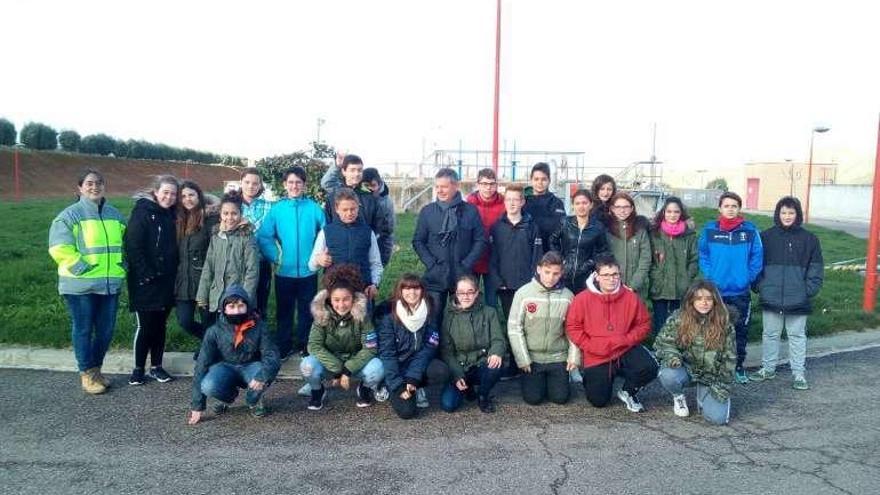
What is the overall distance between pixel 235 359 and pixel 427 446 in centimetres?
171

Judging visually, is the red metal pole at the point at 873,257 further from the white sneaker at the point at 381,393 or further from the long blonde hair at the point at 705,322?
the white sneaker at the point at 381,393

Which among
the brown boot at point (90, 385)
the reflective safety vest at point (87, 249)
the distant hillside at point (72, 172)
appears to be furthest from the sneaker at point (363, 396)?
the distant hillside at point (72, 172)

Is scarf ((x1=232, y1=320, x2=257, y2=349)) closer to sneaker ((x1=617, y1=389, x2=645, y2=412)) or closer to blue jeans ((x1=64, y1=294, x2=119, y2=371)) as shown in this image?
blue jeans ((x1=64, y1=294, x2=119, y2=371))

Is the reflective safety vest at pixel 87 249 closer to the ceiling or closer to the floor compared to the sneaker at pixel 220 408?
closer to the ceiling

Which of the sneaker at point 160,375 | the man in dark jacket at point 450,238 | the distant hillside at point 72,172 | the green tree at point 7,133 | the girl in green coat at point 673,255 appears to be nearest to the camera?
the sneaker at point 160,375

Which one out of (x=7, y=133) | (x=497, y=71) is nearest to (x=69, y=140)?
(x=7, y=133)

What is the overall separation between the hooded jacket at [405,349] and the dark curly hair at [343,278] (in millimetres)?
366

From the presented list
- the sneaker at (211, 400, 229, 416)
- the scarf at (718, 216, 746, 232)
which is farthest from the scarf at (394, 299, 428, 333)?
the scarf at (718, 216, 746, 232)

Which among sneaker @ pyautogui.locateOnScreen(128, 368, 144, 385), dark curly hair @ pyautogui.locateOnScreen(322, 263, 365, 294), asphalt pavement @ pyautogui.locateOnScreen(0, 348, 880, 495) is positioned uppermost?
dark curly hair @ pyautogui.locateOnScreen(322, 263, 365, 294)

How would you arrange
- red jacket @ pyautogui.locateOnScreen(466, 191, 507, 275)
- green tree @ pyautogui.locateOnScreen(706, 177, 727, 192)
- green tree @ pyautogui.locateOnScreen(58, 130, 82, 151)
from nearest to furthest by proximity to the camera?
1. red jacket @ pyautogui.locateOnScreen(466, 191, 507, 275)
2. green tree @ pyautogui.locateOnScreen(58, 130, 82, 151)
3. green tree @ pyautogui.locateOnScreen(706, 177, 727, 192)

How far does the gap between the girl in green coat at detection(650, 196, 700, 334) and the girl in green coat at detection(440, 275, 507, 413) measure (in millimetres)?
1783

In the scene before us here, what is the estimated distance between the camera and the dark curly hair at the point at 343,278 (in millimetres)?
5648

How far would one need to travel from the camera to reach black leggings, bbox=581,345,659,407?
5.64m

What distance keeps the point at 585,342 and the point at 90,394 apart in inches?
163
